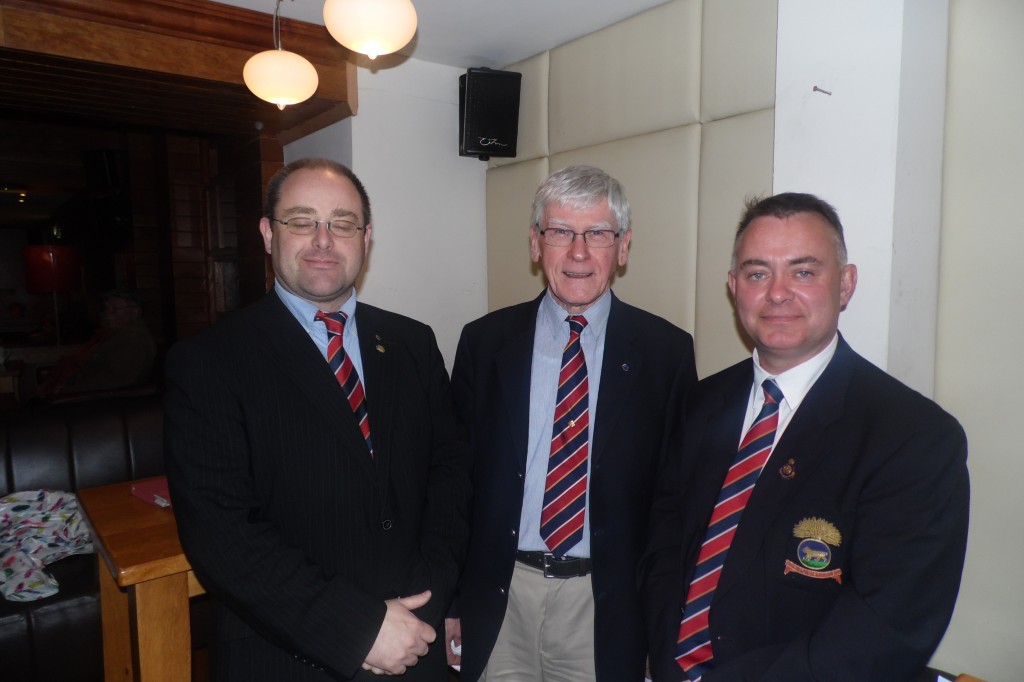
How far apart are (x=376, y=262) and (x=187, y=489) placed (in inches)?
87.6

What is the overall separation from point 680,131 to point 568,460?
163 centimetres

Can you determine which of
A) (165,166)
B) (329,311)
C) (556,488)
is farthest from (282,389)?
(165,166)

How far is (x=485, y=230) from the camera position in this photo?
151 inches

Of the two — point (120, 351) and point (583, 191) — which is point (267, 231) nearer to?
point (583, 191)

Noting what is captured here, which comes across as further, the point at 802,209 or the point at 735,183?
the point at 735,183

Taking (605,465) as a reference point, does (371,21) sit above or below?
above

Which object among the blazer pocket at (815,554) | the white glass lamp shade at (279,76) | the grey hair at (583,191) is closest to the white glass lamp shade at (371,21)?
the white glass lamp shade at (279,76)

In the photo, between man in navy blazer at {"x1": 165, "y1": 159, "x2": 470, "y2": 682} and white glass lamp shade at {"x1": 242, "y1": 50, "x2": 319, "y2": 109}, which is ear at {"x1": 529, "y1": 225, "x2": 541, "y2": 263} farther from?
white glass lamp shade at {"x1": 242, "y1": 50, "x2": 319, "y2": 109}

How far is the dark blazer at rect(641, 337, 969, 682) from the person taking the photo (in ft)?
3.73

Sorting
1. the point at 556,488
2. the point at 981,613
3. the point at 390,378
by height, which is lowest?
the point at 981,613

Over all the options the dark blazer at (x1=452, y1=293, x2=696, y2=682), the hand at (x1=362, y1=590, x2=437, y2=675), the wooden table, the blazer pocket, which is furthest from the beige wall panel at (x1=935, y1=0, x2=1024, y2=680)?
the wooden table

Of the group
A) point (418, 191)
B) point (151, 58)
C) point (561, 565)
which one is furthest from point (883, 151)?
point (151, 58)

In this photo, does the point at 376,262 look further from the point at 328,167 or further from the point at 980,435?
the point at 980,435

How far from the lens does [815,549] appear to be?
4.05 ft
